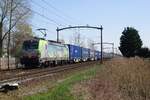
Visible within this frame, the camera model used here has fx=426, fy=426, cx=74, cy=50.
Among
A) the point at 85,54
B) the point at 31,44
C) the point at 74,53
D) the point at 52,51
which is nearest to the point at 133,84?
the point at 31,44

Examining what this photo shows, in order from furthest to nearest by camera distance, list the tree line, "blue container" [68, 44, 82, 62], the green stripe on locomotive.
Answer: the tree line → "blue container" [68, 44, 82, 62] → the green stripe on locomotive

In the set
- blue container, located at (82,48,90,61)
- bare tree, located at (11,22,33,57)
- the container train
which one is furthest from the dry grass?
blue container, located at (82,48,90,61)

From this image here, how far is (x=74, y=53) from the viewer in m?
71.6

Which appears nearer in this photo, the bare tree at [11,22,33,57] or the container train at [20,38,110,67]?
the container train at [20,38,110,67]

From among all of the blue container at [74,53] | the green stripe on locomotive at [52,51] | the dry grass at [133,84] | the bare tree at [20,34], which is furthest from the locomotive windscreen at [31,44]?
the bare tree at [20,34]

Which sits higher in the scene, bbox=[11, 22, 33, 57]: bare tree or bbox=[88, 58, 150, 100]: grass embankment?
bbox=[11, 22, 33, 57]: bare tree

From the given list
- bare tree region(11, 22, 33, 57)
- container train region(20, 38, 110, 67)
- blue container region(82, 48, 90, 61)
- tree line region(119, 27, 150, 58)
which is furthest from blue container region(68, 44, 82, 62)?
tree line region(119, 27, 150, 58)

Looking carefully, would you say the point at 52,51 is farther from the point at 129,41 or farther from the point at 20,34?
the point at 129,41

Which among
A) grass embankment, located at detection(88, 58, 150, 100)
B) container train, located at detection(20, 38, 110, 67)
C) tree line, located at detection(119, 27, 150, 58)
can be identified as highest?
tree line, located at detection(119, 27, 150, 58)

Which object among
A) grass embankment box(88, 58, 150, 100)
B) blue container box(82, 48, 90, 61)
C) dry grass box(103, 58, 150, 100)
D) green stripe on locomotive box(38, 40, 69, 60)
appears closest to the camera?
Answer: grass embankment box(88, 58, 150, 100)

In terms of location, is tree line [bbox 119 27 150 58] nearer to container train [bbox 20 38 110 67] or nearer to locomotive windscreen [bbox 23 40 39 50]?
container train [bbox 20 38 110 67]

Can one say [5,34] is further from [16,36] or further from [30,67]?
[30,67]

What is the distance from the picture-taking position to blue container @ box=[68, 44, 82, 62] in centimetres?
6831

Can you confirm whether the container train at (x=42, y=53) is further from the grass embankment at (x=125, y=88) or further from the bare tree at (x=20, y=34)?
the grass embankment at (x=125, y=88)
